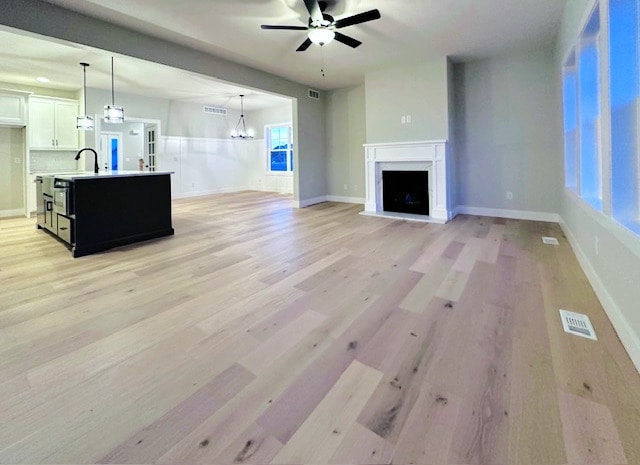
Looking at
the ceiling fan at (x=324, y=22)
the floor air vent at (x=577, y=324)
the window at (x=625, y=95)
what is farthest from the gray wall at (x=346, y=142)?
the floor air vent at (x=577, y=324)

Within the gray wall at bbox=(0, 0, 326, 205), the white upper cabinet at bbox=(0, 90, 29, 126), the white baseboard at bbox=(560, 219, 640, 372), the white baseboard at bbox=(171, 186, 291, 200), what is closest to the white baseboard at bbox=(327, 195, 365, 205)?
the gray wall at bbox=(0, 0, 326, 205)

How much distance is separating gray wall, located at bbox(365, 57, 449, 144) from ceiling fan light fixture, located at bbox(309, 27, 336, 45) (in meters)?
2.45

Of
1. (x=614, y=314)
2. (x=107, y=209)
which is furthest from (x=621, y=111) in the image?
(x=107, y=209)

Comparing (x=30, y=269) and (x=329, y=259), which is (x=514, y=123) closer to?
(x=329, y=259)

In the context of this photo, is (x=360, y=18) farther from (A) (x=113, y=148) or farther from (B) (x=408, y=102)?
(A) (x=113, y=148)

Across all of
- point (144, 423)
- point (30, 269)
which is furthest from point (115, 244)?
point (144, 423)

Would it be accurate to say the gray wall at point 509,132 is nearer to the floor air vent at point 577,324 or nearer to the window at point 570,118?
the window at point 570,118

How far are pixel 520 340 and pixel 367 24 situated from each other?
4.12 metres

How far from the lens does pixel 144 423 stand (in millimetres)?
1250

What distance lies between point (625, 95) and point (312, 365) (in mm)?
2503

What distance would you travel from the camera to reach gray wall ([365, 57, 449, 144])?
17.7 ft

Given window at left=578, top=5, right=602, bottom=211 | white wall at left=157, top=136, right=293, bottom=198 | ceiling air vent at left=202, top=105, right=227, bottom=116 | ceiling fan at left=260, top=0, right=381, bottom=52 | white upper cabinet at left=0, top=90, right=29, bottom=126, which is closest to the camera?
window at left=578, top=5, right=602, bottom=211

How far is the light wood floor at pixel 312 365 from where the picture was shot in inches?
45.0

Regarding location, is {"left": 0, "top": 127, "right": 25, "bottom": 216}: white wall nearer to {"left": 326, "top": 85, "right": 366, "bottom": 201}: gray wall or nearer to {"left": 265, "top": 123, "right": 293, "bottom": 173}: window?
{"left": 265, "top": 123, "right": 293, "bottom": 173}: window
